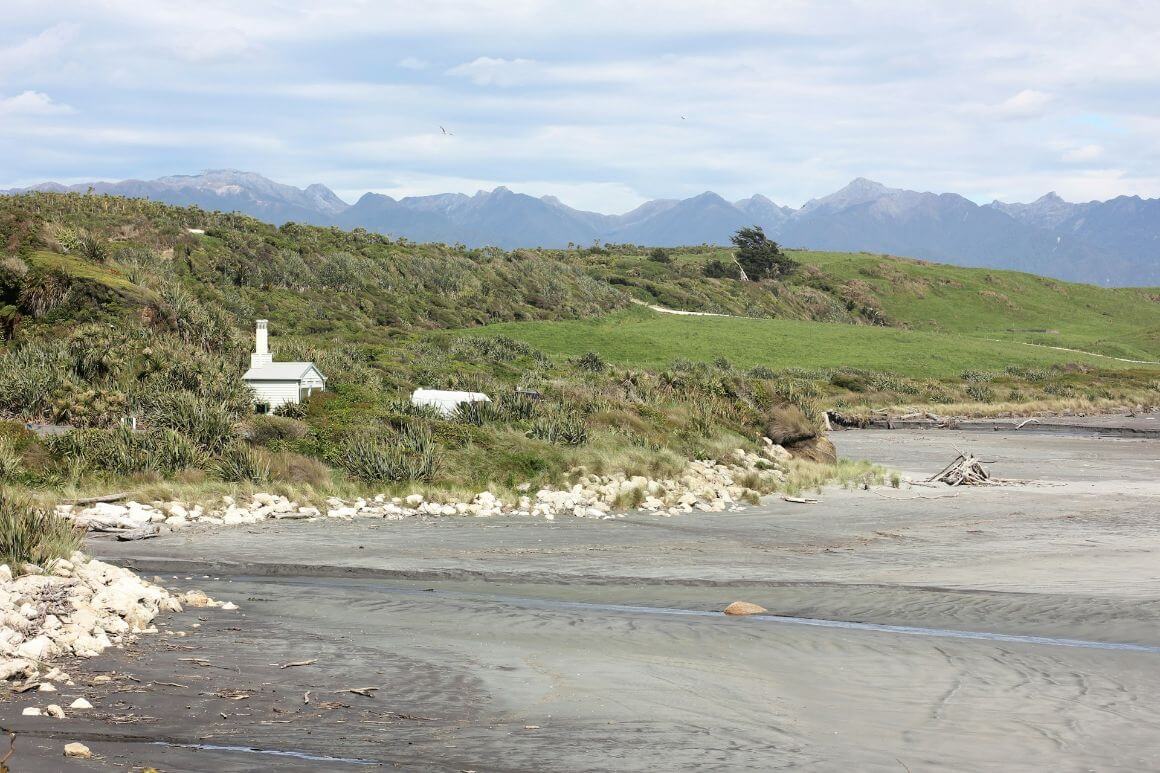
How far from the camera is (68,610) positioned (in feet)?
39.1

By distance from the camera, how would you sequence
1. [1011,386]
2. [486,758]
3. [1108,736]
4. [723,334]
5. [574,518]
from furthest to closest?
[723,334]
[1011,386]
[574,518]
[1108,736]
[486,758]

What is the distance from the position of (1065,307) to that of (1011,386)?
2790 inches

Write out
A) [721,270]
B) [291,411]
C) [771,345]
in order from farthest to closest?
[721,270]
[771,345]
[291,411]

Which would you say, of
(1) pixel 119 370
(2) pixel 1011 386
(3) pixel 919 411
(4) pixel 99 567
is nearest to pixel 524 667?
(4) pixel 99 567

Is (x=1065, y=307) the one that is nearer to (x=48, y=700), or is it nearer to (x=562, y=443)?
(x=562, y=443)

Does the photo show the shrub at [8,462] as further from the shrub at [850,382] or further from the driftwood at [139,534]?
the shrub at [850,382]

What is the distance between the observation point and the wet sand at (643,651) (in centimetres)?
927

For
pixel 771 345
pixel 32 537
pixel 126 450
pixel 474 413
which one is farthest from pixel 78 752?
pixel 771 345

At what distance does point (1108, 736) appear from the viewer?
9.73 meters

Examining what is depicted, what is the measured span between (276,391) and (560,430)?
7864 mm

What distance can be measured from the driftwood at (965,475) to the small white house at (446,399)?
1279cm

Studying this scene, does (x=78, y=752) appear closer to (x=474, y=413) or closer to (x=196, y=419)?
(x=196, y=419)

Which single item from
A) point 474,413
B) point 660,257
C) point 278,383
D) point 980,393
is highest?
point 660,257

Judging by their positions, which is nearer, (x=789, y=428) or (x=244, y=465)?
(x=244, y=465)
